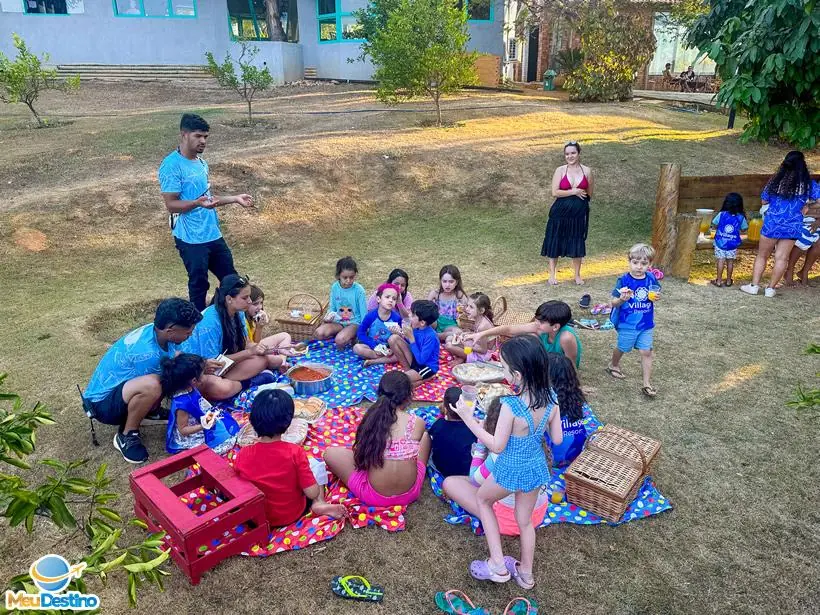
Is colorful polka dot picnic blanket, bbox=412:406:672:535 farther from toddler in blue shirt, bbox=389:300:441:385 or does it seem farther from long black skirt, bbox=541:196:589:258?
long black skirt, bbox=541:196:589:258

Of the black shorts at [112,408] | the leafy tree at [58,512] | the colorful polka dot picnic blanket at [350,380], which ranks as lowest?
the colorful polka dot picnic blanket at [350,380]

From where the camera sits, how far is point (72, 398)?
16.9 feet

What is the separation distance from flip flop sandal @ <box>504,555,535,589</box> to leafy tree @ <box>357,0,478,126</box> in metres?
13.0

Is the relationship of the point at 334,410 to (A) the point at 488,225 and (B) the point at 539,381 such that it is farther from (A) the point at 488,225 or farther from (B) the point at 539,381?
(A) the point at 488,225

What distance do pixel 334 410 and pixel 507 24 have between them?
22.4m

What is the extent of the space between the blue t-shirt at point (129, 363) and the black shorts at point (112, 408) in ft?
0.12

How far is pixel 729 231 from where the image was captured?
→ 7723mm

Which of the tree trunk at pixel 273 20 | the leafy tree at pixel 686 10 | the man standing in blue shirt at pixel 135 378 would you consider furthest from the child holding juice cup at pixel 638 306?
the tree trunk at pixel 273 20

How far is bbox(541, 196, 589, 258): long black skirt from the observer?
307 inches

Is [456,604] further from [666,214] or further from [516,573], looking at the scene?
[666,214]

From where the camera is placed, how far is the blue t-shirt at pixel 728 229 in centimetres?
768

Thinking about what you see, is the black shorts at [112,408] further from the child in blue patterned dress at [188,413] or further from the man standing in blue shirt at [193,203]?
the man standing in blue shirt at [193,203]

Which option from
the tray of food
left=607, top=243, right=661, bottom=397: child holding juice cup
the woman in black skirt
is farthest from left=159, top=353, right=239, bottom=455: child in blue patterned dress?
the woman in black skirt

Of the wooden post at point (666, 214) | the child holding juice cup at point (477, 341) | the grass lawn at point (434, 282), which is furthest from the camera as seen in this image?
the wooden post at point (666, 214)
